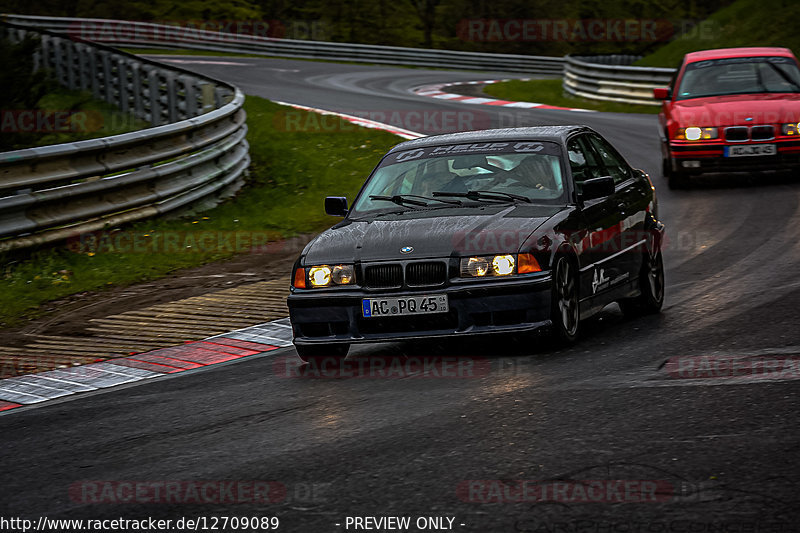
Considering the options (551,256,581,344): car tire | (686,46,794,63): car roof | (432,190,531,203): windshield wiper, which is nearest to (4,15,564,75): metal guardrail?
(686,46,794,63): car roof

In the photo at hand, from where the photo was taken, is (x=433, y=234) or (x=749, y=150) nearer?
(x=433, y=234)

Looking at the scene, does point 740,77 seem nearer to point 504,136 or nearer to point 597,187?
point 504,136

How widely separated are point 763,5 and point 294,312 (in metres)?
28.9

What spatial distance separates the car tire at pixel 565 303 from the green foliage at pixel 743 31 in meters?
25.1

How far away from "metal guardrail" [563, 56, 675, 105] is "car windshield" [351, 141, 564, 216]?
60.6 feet

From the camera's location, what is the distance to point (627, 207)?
874 centimetres

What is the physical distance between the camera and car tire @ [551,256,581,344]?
23.4ft

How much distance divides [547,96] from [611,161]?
22637mm

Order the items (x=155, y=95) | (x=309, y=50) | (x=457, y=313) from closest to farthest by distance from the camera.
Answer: (x=457, y=313) → (x=155, y=95) → (x=309, y=50)

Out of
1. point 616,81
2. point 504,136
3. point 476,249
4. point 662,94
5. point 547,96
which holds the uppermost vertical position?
point 504,136

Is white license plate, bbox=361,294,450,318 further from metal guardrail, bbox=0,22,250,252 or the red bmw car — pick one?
the red bmw car

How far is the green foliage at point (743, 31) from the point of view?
103ft

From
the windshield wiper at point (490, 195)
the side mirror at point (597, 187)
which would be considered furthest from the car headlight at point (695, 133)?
the windshield wiper at point (490, 195)

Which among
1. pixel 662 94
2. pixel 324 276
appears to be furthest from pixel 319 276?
pixel 662 94
